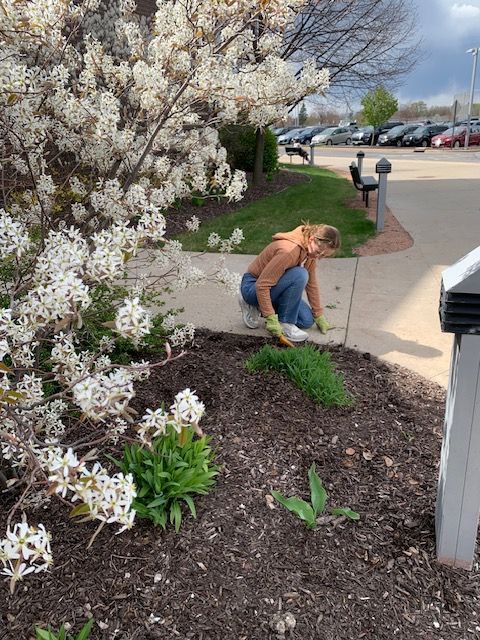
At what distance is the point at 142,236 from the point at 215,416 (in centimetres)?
144

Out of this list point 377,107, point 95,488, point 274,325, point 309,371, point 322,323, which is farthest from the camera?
point 377,107

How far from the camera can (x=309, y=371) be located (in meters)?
3.28

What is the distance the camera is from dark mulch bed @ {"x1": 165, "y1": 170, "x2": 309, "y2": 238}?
29.6 feet

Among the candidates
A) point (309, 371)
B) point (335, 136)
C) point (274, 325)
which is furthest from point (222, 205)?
point (335, 136)

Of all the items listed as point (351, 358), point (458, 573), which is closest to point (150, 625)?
point (458, 573)

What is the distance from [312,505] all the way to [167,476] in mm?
626

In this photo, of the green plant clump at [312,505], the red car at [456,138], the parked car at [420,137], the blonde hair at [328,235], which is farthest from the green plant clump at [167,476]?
the parked car at [420,137]

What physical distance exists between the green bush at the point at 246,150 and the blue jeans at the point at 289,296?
10031 millimetres

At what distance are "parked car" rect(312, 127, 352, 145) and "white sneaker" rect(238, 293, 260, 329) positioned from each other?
4214 centimetres

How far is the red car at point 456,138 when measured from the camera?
3616 cm

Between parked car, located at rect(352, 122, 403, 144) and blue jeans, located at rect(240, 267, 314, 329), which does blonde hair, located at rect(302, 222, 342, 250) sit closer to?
blue jeans, located at rect(240, 267, 314, 329)

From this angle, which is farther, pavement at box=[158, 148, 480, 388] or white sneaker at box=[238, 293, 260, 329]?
white sneaker at box=[238, 293, 260, 329]

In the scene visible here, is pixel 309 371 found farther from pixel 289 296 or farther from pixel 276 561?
pixel 276 561

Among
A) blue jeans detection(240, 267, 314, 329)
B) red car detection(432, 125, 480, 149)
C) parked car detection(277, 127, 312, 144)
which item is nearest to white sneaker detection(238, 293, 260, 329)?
blue jeans detection(240, 267, 314, 329)
